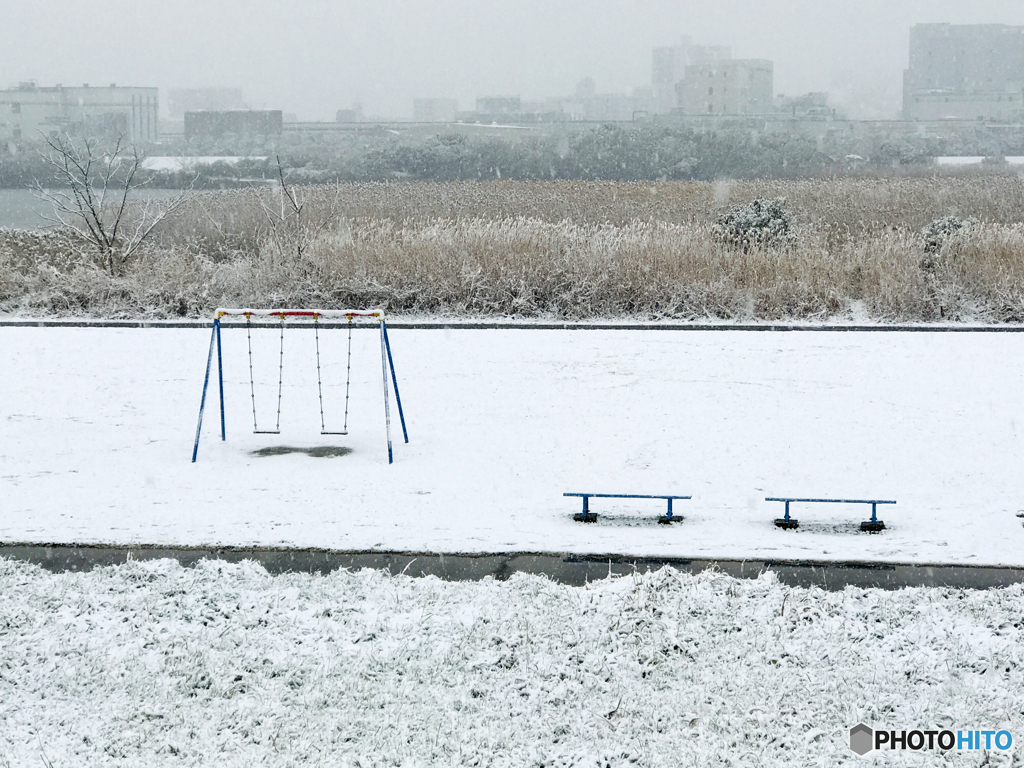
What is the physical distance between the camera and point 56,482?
7191 mm

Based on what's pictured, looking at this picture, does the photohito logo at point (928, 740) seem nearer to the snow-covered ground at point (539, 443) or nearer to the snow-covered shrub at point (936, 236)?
the snow-covered ground at point (539, 443)

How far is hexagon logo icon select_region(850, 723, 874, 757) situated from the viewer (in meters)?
3.80

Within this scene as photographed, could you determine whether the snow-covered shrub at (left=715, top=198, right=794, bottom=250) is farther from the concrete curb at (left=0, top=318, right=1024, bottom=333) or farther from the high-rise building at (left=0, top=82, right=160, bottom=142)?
the high-rise building at (left=0, top=82, right=160, bottom=142)

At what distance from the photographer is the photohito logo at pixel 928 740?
3795mm

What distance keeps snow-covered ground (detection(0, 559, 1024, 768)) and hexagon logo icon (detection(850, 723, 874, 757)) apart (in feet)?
0.12

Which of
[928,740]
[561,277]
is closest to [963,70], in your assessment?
[561,277]

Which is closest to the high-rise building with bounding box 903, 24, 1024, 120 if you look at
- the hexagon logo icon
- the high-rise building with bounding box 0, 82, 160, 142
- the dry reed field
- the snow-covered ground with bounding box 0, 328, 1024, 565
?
the high-rise building with bounding box 0, 82, 160, 142

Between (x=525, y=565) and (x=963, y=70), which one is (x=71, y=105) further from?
(x=963, y=70)

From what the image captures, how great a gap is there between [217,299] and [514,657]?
10647 millimetres

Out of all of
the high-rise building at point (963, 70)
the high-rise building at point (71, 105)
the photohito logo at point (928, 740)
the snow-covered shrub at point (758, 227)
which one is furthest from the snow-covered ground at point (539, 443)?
the high-rise building at point (963, 70)

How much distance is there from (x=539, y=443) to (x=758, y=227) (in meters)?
9.62

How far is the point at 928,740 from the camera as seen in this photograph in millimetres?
3832

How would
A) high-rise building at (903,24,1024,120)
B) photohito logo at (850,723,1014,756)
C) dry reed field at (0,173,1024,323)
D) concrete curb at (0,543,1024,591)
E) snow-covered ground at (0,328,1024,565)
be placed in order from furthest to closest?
1. high-rise building at (903,24,1024,120)
2. dry reed field at (0,173,1024,323)
3. snow-covered ground at (0,328,1024,565)
4. concrete curb at (0,543,1024,591)
5. photohito logo at (850,723,1014,756)

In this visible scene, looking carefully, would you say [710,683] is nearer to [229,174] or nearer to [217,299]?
[217,299]
